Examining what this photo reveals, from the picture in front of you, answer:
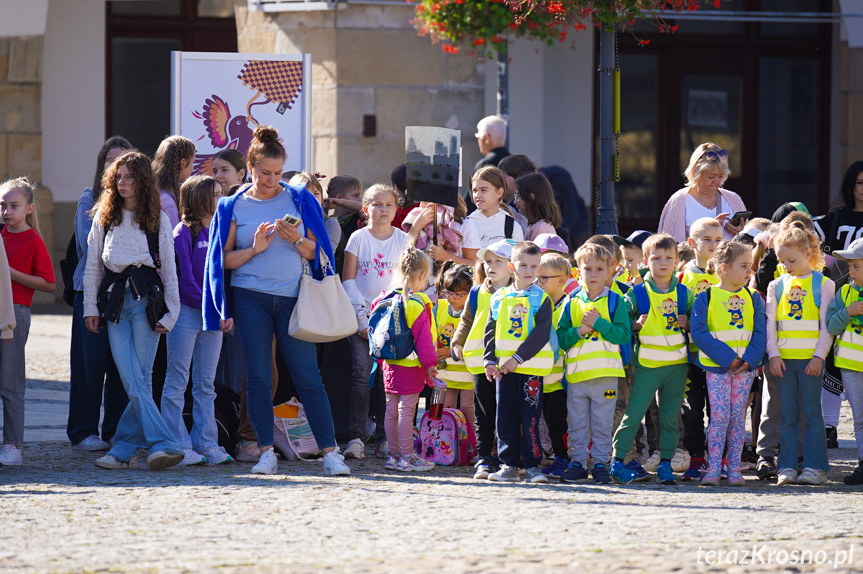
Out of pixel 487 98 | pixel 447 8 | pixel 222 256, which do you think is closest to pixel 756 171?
pixel 487 98

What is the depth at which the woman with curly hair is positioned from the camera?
6.89 m

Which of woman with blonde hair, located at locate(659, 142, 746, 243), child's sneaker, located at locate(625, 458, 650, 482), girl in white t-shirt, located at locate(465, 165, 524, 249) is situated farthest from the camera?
woman with blonde hair, located at locate(659, 142, 746, 243)

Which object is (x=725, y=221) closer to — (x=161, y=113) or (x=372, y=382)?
(x=372, y=382)

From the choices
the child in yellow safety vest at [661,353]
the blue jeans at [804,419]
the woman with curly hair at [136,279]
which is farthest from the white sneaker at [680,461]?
the woman with curly hair at [136,279]

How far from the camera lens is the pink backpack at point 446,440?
7.42m

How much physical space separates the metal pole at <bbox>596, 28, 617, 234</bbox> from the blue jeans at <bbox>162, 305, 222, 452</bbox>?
10.3 ft

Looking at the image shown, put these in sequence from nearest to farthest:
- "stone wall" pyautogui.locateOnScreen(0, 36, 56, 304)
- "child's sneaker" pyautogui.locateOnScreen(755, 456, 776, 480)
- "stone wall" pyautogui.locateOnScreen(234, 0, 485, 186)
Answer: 1. "child's sneaker" pyautogui.locateOnScreen(755, 456, 776, 480)
2. "stone wall" pyautogui.locateOnScreen(234, 0, 485, 186)
3. "stone wall" pyautogui.locateOnScreen(0, 36, 56, 304)

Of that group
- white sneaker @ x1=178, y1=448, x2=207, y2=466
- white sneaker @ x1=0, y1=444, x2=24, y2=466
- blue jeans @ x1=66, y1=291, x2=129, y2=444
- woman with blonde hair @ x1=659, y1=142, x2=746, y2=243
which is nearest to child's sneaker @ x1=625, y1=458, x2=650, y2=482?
woman with blonde hair @ x1=659, y1=142, x2=746, y2=243

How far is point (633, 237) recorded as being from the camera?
8078mm

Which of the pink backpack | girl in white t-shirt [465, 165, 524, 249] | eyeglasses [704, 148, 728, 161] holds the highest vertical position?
eyeglasses [704, 148, 728, 161]

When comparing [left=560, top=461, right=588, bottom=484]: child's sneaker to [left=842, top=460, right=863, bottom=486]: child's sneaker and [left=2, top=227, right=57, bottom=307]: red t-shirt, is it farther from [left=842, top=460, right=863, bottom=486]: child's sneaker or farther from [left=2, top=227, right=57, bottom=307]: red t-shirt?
[left=2, top=227, right=57, bottom=307]: red t-shirt

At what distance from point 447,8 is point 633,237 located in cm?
458

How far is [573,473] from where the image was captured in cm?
687

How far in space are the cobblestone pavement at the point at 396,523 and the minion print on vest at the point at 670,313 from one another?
2.76 ft
